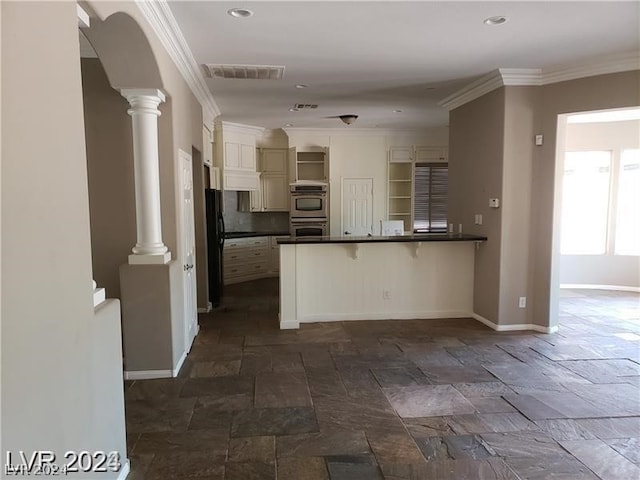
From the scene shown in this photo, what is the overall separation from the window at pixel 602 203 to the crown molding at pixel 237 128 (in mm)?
5424

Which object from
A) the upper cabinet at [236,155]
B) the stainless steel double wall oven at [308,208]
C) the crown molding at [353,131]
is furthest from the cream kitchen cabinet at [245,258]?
the crown molding at [353,131]

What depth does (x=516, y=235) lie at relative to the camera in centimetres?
479

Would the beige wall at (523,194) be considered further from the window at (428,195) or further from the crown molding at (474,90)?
the window at (428,195)

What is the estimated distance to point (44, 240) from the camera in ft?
4.51

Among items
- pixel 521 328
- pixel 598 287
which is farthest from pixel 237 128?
pixel 598 287

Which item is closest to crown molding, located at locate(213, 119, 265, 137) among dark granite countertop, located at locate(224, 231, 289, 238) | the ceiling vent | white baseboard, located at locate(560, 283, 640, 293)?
dark granite countertop, located at locate(224, 231, 289, 238)

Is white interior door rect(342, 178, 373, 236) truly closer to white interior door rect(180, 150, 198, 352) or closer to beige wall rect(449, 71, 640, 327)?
beige wall rect(449, 71, 640, 327)

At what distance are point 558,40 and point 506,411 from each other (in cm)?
308

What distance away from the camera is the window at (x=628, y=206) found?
6.90 m

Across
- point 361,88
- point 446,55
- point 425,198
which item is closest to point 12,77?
point 446,55

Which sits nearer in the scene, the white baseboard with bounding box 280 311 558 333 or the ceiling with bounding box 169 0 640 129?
the ceiling with bounding box 169 0 640 129

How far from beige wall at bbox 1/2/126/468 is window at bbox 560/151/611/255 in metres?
7.36

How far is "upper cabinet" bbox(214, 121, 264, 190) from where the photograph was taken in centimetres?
744

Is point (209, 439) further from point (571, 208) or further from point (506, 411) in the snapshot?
point (571, 208)
